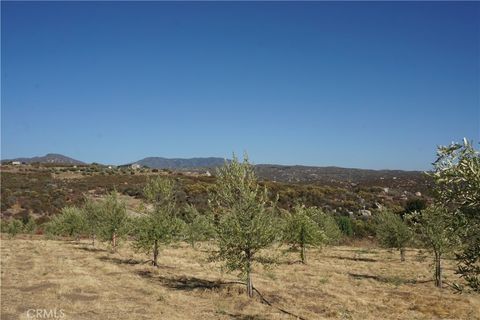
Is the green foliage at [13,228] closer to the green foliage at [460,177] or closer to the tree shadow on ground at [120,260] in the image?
the tree shadow on ground at [120,260]

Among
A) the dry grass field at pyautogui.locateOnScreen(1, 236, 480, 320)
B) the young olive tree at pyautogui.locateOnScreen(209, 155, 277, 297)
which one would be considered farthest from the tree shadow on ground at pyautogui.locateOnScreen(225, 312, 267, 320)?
the young olive tree at pyautogui.locateOnScreen(209, 155, 277, 297)

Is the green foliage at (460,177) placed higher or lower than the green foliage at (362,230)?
→ higher

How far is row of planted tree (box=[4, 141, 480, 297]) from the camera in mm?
11211

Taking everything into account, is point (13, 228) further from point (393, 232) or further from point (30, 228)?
point (393, 232)

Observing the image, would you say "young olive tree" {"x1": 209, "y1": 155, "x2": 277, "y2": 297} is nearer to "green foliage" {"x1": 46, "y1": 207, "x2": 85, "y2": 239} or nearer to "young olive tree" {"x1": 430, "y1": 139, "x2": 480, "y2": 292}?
"young olive tree" {"x1": 430, "y1": 139, "x2": 480, "y2": 292}

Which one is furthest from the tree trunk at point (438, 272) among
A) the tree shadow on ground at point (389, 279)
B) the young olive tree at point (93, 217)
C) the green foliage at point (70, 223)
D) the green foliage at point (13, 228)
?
the green foliage at point (13, 228)

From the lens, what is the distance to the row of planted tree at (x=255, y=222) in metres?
11.2

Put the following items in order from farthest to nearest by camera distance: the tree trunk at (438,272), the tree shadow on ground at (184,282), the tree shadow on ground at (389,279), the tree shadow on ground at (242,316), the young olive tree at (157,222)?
Answer: the tree shadow on ground at (389,279) → the young olive tree at (157,222) → the tree trunk at (438,272) → the tree shadow on ground at (184,282) → the tree shadow on ground at (242,316)

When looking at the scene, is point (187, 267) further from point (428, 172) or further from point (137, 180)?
point (137, 180)

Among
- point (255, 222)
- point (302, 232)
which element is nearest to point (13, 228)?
point (302, 232)

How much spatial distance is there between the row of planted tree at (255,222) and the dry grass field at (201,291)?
2351 millimetres
